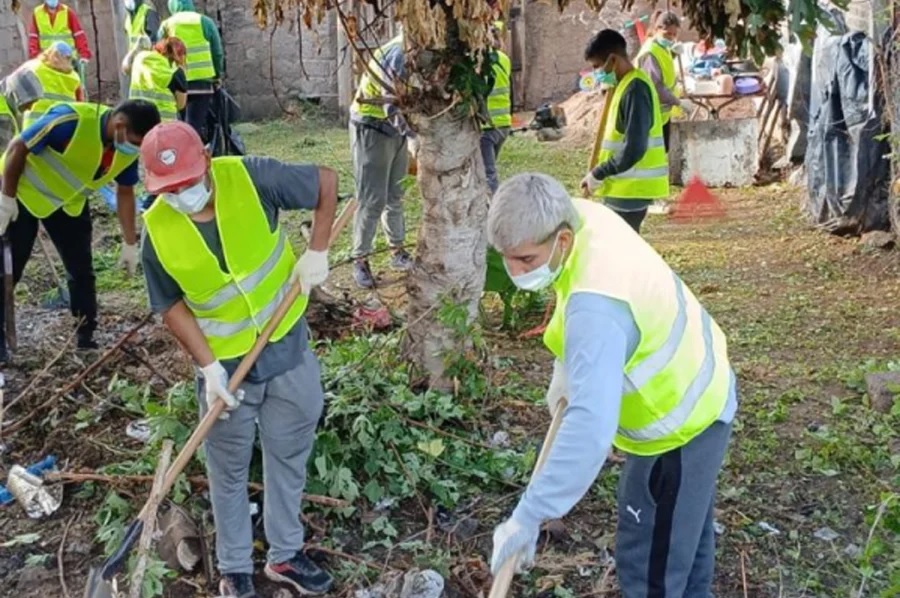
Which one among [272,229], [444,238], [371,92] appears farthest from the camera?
[371,92]

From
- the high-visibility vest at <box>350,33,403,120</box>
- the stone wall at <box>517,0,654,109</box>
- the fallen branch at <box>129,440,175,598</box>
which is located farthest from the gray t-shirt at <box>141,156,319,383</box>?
the stone wall at <box>517,0,654,109</box>

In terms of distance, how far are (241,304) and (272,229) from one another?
0.83ft

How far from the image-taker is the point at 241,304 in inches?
125

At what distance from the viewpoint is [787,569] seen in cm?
355

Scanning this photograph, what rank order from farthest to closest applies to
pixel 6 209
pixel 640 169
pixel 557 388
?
pixel 640 169
pixel 6 209
pixel 557 388

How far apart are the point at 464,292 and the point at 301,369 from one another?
123cm

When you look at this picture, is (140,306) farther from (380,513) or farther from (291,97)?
(291,97)

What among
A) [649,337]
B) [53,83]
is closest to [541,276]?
[649,337]

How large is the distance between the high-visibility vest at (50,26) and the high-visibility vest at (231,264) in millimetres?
9046

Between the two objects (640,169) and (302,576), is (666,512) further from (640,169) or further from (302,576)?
(640,169)

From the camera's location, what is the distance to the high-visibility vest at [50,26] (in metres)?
11.1

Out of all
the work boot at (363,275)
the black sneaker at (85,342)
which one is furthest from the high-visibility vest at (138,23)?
the black sneaker at (85,342)

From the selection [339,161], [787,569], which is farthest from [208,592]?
[339,161]

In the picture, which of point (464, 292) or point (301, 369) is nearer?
point (301, 369)
